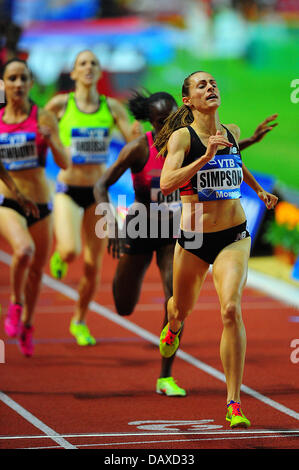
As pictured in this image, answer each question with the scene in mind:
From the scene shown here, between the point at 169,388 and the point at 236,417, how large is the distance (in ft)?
5.79

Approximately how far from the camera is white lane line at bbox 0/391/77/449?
7172 millimetres

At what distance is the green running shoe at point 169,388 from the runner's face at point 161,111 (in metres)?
1.97

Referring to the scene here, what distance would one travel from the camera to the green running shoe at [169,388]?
8641 millimetres

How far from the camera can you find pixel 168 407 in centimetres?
829

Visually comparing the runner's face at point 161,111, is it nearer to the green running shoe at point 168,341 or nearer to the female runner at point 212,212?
the female runner at point 212,212

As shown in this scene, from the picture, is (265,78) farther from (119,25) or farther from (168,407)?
(168,407)

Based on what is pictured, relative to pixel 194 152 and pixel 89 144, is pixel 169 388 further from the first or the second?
pixel 89 144

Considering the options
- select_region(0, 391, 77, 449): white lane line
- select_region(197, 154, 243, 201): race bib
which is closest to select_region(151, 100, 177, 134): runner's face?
select_region(197, 154, 243, 201): race bib

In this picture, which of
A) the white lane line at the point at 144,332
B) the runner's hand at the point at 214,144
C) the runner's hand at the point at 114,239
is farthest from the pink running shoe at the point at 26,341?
the runner's hand at the point at 214,144

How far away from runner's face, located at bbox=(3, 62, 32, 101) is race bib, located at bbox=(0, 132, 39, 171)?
1.11ft

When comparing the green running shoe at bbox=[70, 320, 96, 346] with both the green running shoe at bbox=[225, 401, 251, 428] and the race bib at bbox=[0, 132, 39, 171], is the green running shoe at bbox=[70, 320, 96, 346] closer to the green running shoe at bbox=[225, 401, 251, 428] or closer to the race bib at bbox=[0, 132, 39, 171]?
the race bib at bbox=[0, 132, 39, 171]

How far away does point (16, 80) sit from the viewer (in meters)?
9.68

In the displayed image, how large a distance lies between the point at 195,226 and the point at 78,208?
143 inches
